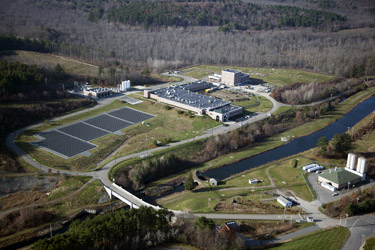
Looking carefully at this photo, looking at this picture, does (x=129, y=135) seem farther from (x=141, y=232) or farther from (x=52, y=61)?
(x=52, y=61)

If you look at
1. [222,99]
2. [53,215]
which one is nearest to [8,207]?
[53,215]

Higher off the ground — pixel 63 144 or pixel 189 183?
pixel 63 144

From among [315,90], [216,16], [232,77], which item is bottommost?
[315,90]

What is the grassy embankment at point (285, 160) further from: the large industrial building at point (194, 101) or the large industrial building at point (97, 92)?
the large industrial building at point (97, 92)

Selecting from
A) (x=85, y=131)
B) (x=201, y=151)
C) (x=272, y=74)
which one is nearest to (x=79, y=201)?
(x=85, y=131)

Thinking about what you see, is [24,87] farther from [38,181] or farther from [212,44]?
[212,44]

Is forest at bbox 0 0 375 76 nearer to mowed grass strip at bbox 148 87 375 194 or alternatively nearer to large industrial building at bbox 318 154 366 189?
mowed grass strip at bbox 148 87 375 194

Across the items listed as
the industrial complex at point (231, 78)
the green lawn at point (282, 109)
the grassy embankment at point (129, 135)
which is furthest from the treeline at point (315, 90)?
the grassy embankment at point (129, 135)
